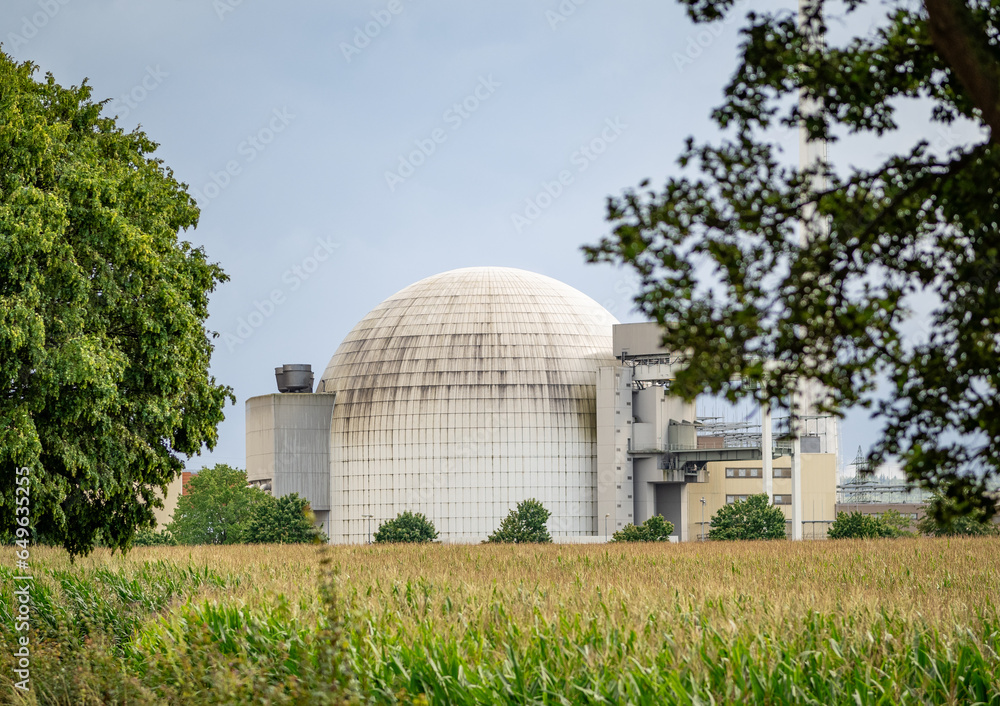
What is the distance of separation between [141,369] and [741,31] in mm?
20180

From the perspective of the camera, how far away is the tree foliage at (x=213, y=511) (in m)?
77.1

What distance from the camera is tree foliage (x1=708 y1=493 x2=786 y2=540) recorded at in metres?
74.1

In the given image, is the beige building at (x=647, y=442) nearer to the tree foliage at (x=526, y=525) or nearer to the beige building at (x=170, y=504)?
the tree foliage at (x=526, y=525)

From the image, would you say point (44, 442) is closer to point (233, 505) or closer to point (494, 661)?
point (494, 661)

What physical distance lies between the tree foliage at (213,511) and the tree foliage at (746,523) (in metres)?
32.9

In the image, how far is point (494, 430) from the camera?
9075 cm

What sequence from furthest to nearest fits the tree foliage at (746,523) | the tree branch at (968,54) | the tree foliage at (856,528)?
the tree foliage at (746,523) → the tree foliage at (856,528) → the tree branch at (968,54)

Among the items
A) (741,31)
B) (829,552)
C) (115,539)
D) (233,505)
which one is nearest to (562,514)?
(233,505)

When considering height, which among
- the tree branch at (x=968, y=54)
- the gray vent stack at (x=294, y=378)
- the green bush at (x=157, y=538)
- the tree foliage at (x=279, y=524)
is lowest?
the green bush at (x=157, y=538)

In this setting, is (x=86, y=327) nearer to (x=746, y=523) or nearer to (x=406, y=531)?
(x=406, y=531)

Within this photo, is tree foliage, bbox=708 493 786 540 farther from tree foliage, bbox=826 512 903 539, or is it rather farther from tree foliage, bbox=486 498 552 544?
tree foliage, bbox=486 498 552 544

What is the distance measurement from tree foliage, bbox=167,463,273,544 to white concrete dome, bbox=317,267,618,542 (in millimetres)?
14362

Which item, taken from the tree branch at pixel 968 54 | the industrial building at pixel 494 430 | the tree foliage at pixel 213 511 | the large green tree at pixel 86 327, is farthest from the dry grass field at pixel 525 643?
the industrial building at pixel 494 430

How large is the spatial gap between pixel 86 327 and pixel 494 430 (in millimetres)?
68027
